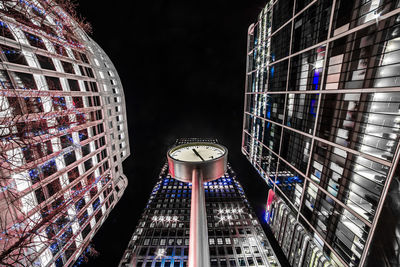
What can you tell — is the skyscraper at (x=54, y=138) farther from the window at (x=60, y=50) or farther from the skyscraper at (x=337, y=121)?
the skyscraper at (x=337, y=121)

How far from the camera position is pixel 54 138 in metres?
11.5

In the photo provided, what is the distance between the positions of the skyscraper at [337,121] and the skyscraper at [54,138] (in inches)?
790

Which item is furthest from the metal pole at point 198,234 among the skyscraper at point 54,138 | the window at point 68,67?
the window at point 68,67

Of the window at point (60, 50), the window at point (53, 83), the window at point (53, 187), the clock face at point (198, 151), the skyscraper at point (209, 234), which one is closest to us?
the clock face at point (198, 151)

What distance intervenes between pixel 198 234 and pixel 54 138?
50.3ft

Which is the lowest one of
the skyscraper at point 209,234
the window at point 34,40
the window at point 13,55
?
the skyscraper at point 209,234

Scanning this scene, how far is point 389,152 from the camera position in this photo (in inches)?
395

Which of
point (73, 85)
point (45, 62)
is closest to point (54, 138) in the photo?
point (73, 85)

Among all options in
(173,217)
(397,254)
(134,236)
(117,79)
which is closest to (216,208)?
(173,217)

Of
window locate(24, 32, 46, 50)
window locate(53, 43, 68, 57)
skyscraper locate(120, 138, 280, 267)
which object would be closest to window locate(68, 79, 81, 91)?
window locate(53, 43, 68, 57)

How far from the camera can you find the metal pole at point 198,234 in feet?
5.84

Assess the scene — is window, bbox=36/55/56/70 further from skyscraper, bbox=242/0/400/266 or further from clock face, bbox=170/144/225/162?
skyscraper, bbox=242/0/400/266

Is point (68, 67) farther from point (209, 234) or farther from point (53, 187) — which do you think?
point (209, 234)

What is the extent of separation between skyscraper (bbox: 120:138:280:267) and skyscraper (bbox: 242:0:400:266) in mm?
9373
